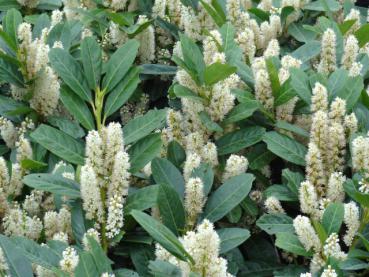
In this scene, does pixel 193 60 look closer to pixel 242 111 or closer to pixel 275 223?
pixel 242 111

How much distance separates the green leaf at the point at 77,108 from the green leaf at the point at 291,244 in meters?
0.85

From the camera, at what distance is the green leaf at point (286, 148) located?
254cm

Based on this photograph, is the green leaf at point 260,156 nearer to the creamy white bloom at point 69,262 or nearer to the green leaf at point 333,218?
the green leaf at point 333,218

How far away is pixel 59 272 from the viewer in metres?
1.89

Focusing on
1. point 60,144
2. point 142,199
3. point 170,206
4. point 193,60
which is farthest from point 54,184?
point 193,60

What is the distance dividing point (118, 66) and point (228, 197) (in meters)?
0.75

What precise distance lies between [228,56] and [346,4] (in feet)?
3.99

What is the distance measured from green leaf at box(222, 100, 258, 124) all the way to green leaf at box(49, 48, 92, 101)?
56cm

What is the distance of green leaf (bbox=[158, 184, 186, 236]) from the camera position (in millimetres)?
2244

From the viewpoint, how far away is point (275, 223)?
2359 mm

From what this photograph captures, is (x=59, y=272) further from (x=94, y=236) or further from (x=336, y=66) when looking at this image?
(x=336, y=66)

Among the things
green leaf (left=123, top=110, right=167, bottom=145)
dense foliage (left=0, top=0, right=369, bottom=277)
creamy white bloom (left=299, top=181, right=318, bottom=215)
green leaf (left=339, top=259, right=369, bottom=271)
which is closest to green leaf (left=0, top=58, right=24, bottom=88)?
dense foliage (left=0, top=0, right=369, bottom=277)

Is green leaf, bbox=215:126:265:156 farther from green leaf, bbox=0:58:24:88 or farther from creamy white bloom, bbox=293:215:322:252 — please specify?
green leaf, bbox=0:58:24:88

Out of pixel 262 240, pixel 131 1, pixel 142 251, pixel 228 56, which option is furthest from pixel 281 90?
pixel 131 1
